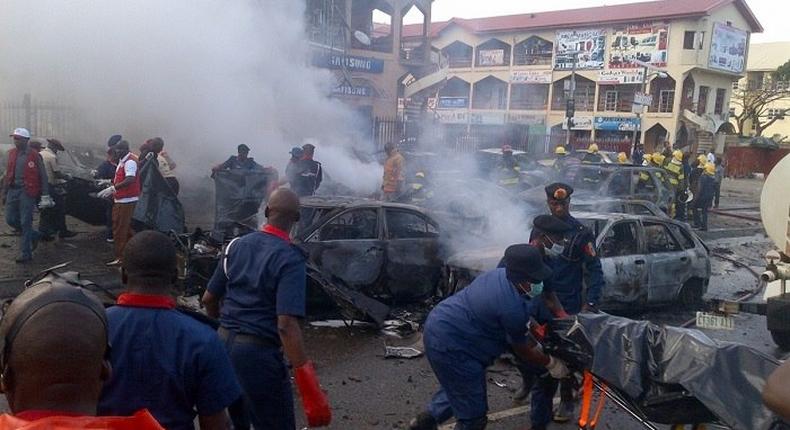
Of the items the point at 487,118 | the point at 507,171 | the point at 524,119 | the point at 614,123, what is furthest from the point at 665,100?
the point at 507,171

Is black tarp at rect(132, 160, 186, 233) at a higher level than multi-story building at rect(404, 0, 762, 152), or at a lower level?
lower

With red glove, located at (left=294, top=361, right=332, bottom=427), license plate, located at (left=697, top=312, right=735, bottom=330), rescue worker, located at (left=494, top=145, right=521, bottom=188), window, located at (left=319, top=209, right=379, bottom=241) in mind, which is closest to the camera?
red glove, located at (left=294, top=361, right=332, bottom=427)

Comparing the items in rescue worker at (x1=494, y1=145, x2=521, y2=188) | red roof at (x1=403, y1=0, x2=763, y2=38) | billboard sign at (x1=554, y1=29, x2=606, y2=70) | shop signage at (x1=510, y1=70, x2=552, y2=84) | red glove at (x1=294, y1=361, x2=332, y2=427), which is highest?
red roof at (x1=403, y1=0, x2=763, y2=38)

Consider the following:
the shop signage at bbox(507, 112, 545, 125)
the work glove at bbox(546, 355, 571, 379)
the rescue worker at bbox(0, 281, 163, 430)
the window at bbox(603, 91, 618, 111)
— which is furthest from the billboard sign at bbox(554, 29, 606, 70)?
the rescue worker at bbox(0, 281, 163, 430)

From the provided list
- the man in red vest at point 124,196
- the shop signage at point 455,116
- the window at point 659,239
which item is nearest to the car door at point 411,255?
the window at point 659,239

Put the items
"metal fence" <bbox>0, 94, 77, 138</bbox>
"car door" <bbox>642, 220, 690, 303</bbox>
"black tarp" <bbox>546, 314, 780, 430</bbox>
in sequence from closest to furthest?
"black tarp" <bbox>546, 314, 780, 430</bbox> → "car door" <bbox>642, 220, 690, 303</bbox> → "metal fence" <bbox>0, 94, 77, 138</bbox>

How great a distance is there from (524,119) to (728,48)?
13.1 metres

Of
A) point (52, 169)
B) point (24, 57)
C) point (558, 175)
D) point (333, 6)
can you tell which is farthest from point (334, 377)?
point (333, 6)

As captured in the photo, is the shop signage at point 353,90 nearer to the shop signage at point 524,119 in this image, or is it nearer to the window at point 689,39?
the shop signage at point 524,119

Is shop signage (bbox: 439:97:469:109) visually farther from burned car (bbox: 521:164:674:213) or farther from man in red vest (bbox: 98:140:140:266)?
man in red vest (bbox: 98:140:140:266)

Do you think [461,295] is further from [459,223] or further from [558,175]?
[558,175]

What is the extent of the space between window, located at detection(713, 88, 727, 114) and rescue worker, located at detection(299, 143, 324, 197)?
3683 cm

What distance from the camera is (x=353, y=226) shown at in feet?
25.5

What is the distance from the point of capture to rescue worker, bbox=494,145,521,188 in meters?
14.7
